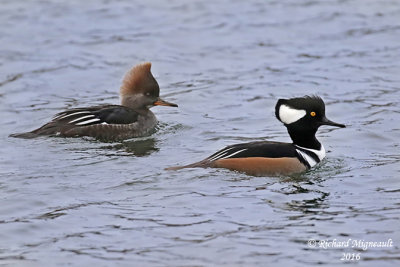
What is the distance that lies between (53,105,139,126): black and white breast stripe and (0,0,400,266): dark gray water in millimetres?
295

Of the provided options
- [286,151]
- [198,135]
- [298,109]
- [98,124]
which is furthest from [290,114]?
[98,124]

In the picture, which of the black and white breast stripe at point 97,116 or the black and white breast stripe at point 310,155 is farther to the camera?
the black and white breast stripe at point 97,116

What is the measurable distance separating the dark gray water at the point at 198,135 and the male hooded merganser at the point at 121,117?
0.59ft

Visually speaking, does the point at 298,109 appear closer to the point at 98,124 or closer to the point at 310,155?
the point at 310,155

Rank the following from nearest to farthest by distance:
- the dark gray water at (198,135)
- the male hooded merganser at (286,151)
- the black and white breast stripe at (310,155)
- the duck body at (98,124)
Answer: the dark gray water at (198,135) < the male hooded merganser at (286,151) < the black and white breast stripe at (310,155) < the duck body at (98,124)

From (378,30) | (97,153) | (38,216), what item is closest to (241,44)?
(378,30)

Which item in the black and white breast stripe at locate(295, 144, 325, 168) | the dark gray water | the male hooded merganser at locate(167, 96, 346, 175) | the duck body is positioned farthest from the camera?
the duck body

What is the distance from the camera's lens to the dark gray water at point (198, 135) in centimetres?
790

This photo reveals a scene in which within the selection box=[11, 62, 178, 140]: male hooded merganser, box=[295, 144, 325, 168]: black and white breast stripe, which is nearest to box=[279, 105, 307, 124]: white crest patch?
box=[295, 144, 325, 168]: black and white breast stripe

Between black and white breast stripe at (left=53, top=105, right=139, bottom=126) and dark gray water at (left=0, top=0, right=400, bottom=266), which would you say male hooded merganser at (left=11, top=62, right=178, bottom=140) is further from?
dark gray water at (left=0, top=0, right=400, bottom=266)

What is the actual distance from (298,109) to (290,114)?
0.11 m

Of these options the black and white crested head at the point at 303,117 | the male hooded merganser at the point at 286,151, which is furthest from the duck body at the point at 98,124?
the black and white crested head at the point at 303,117

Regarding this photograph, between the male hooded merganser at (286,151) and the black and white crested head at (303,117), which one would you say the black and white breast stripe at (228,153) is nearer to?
the male hooded merganser at (286,151)

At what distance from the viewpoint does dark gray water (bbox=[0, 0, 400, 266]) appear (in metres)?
7.90
